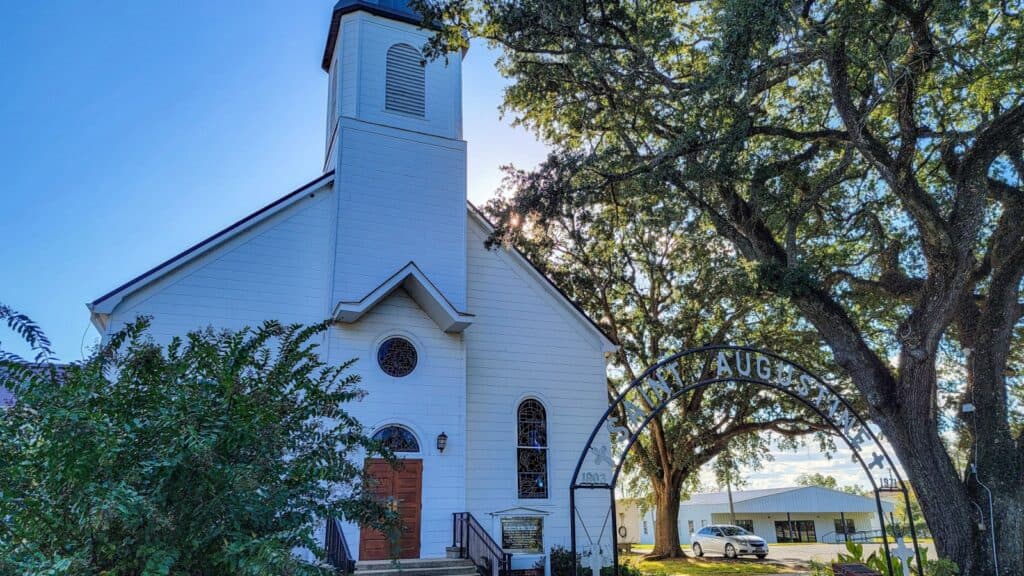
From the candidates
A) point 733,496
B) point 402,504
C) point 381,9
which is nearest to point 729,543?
point 402,504

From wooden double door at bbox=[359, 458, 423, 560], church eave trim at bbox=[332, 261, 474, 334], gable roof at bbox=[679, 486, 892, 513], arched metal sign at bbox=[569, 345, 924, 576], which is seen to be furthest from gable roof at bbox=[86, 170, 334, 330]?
gable roof at bbox=[679, 486, 892, 513]

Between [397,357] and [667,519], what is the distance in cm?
1339

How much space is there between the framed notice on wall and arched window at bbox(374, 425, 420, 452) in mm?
2604

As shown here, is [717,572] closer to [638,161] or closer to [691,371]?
[691,371]

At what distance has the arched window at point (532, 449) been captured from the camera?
14.4m

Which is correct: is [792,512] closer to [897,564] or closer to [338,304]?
[897,564]

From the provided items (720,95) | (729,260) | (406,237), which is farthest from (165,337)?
(729,260)

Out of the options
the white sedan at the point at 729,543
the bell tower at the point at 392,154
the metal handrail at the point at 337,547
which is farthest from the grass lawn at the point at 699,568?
the bell tower at the point at 392,154

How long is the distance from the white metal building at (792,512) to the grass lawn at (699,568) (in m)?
25.3

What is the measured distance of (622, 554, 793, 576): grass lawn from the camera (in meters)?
18.6

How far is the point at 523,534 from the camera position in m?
14.0

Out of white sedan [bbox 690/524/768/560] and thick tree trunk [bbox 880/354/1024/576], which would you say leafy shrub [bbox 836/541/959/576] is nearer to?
thick tree trunk [bbox 880/354/1024/576]

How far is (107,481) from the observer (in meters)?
3.60

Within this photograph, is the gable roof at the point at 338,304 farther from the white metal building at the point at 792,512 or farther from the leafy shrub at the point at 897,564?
the white metal building at the point at 792,512
